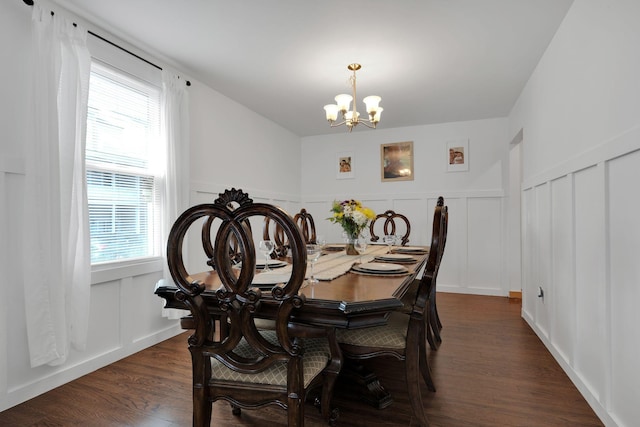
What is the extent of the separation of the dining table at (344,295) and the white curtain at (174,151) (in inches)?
49.8

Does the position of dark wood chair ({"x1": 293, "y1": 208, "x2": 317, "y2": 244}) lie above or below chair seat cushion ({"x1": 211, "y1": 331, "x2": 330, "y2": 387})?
above

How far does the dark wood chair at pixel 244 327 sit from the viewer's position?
120 cm

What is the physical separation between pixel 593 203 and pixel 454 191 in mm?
3066

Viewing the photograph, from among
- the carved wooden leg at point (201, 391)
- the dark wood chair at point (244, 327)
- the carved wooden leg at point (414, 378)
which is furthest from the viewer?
the carved wooden leg at point (414, 378)

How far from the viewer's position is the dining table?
1.28m

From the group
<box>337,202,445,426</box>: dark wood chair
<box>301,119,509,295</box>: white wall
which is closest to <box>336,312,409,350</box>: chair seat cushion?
<box>337,202,445,426</box>: dark wood chair

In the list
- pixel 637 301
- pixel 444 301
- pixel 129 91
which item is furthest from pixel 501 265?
pixel 129 91

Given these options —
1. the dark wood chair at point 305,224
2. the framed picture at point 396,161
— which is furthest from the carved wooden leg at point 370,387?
the framed picture at point 396,161

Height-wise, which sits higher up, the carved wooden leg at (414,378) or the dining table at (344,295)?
the dining table at (344,295)

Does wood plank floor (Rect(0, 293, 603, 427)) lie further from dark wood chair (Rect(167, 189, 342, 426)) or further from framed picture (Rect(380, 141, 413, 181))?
framed picture (Rect(380, 141, 413, 181))

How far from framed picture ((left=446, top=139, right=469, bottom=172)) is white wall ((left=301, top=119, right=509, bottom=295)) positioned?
1.9 inches

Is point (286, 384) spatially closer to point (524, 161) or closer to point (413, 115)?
point (524, 161)

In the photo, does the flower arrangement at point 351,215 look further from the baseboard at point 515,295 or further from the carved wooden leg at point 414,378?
the baseboard at point 515,295

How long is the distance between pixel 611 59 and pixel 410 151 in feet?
11.3
